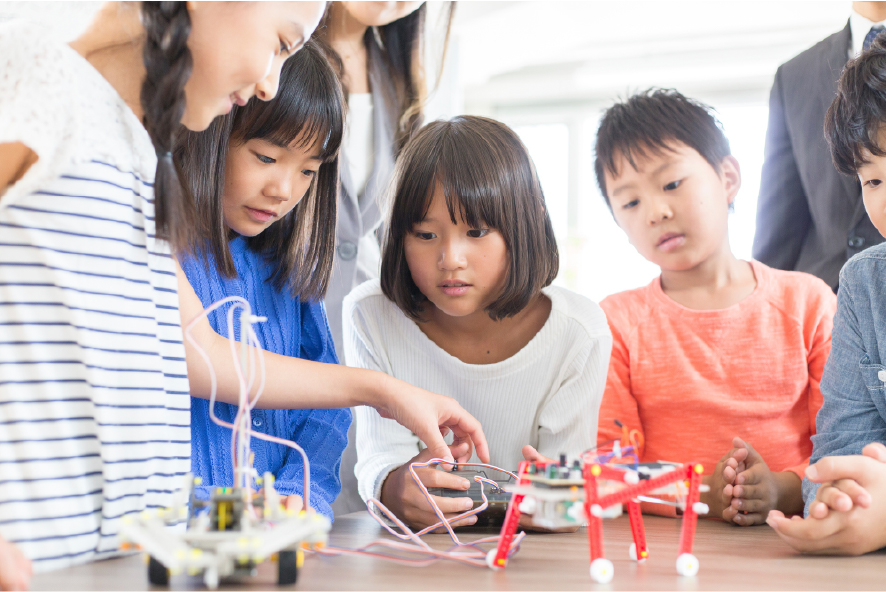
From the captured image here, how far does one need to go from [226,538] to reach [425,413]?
1.06ft

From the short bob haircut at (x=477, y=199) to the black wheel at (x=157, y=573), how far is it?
2.14 feet

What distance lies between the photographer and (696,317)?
1.36 m

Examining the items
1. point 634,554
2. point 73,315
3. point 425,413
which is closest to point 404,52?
point 425,413

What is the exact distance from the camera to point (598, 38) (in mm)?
4578

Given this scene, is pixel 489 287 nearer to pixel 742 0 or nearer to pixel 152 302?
pixel 152 302

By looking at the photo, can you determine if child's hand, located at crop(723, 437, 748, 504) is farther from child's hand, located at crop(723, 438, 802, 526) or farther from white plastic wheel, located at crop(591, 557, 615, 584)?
white plastic wheel, located at crop(591, 557, 615, 584)

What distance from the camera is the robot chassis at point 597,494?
0.58 meters

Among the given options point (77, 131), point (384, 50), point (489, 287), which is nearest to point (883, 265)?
point (489, 287)

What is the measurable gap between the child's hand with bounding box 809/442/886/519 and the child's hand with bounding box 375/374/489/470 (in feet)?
1.16

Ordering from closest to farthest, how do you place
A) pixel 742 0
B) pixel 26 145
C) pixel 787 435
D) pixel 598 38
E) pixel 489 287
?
1. pixel 26 145
2. pixel 489 287
3. pixel 787 435
4. pixel 742 0
5. pixel 598 38

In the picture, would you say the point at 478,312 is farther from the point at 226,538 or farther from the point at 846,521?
the point at 226,538

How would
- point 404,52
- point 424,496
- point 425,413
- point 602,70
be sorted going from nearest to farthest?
point 425,413 < point 424,496 < point 404,52 < point 602,70

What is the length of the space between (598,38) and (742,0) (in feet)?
2.82

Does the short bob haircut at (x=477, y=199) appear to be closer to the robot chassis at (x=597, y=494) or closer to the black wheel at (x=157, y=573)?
the robot chassis at (x=597, y=494)
